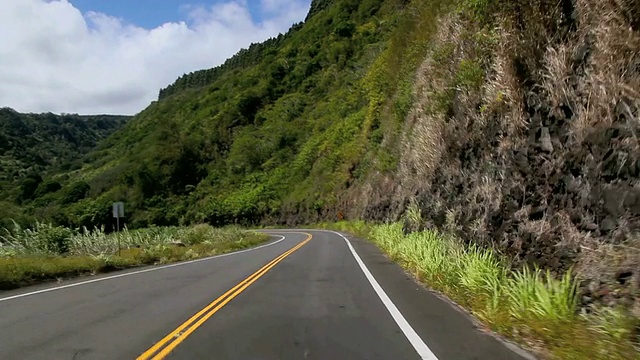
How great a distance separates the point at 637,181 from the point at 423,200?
13.9 metres

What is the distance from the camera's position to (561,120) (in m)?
9.86

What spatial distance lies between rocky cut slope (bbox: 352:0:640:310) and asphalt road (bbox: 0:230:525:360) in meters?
1.78

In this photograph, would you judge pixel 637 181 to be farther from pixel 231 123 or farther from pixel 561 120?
pixel 231 123

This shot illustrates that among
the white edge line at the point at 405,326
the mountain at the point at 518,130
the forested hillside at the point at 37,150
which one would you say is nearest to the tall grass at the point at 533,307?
the mountain at the point at 518,130

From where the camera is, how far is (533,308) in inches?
320

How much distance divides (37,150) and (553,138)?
126425mm

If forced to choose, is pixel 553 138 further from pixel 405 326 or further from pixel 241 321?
pixel 241 321

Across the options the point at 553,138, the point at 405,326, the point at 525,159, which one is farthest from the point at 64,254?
the point at 553,138

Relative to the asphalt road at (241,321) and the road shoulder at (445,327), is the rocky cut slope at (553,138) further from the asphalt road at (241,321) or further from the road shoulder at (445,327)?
the asphalt road at (241,321)

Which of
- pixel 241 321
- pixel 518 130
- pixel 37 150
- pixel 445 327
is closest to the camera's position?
pixel 445 327

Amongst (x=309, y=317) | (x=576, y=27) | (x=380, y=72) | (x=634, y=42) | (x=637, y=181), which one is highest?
(x=380, y=72)

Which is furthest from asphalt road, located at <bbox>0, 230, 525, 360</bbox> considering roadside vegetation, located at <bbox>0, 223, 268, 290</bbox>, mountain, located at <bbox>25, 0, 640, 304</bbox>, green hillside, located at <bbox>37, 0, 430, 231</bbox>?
green hillside, located at <bbox>37, 0, 430, 231</bbox>

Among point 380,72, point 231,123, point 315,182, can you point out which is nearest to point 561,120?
point 380,72

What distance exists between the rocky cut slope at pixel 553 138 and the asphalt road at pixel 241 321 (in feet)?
5.85
